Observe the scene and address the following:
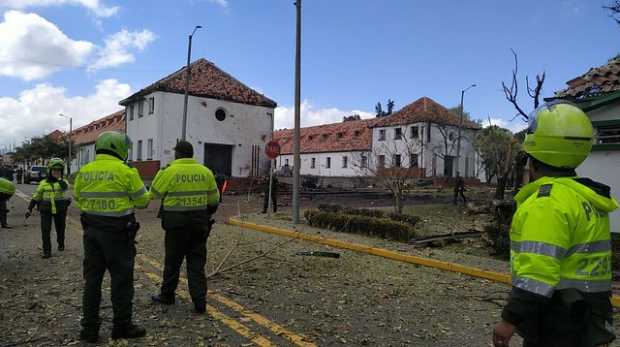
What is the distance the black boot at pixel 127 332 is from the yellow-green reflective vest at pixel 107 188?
103cm

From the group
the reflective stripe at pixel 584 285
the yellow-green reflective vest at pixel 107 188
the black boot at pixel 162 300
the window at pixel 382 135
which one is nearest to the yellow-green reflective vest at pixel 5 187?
the black boot at pixel 162 300

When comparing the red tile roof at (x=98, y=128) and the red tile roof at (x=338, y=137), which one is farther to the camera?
the red tile roof at (x=338, y=137)

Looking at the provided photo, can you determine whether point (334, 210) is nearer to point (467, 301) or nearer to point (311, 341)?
point (467, 301)

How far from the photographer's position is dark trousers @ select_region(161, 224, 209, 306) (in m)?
5.30

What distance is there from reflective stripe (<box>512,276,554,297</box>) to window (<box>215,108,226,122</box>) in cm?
3217

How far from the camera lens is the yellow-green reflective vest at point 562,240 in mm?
2209

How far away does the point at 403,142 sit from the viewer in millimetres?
46938

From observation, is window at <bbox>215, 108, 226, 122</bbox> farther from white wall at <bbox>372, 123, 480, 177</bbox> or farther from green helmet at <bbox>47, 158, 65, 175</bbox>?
green helmet at <bbox>47, 158, 65, 175</bbox>

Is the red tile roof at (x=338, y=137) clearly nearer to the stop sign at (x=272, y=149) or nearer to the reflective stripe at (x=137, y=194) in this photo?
the stop sign at (x=272, y=149)

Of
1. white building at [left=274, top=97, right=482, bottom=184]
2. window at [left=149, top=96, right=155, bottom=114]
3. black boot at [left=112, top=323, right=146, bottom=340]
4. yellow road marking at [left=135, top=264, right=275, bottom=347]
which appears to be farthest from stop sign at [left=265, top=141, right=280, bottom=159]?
white building at [left=274, top=97, right=482, bottom=184]

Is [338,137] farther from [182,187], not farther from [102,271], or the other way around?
[102,271]

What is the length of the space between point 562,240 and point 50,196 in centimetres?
889

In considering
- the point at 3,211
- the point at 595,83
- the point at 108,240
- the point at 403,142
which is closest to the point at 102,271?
the point at 108,240

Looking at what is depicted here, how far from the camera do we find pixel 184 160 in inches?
217
